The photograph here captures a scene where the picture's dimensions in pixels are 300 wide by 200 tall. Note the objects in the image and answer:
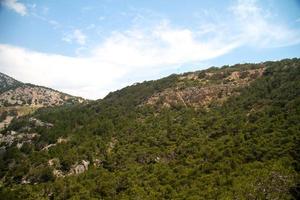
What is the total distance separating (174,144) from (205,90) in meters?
33.2

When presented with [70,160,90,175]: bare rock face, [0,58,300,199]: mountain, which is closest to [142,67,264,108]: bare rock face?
[0,58,300,199]: mountain

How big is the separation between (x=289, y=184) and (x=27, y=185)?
51.1 m

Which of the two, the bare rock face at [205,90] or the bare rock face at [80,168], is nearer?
the bare rock face at [80,168]

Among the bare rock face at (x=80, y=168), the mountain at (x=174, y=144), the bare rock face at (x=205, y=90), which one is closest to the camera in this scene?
the mountain at (x=174, y=144)

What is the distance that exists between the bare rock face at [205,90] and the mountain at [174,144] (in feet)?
1.04

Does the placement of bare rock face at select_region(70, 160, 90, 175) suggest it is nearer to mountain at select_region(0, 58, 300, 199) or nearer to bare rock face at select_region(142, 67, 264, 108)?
mountain at select_region(0, 58, 300, 199)

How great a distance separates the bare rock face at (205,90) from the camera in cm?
11425

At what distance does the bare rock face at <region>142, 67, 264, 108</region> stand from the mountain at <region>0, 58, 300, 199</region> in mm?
318

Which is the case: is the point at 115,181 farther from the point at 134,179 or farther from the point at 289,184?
the point at 289,184

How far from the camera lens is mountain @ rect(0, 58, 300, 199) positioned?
63219 mm

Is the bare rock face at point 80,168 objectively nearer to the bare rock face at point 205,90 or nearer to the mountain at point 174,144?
the mountain at point 174,144

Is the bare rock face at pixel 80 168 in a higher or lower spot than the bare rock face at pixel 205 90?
lower

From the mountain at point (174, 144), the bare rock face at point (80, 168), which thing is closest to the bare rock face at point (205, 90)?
the mountain at point (174, 144)

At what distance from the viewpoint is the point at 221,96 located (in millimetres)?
114125
